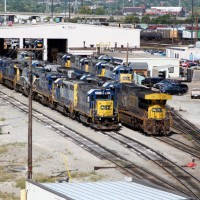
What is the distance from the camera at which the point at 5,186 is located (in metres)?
33.8

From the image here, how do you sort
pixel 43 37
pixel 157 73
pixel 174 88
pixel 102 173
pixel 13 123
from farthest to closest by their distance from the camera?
pixel 43 37, pixel 157 73, pixel 174 88, pixel 13 123, pixel 102 173

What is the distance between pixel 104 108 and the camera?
48844 millimetres

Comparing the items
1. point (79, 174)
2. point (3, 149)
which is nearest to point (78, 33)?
point (3, 149)

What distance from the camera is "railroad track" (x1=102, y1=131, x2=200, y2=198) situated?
1361 inches

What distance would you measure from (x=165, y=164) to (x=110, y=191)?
59.4 ft

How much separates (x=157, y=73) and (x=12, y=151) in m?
47.2

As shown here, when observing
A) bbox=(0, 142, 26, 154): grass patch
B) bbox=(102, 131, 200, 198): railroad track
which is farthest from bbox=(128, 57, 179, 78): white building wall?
bbox=(0, 142, 26, 154): grass patch

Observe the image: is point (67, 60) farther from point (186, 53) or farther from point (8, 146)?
point (8, 146)

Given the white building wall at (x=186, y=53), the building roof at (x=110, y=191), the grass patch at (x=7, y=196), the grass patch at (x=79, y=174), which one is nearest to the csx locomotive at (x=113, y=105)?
the grass patch at (x=79, y=174)

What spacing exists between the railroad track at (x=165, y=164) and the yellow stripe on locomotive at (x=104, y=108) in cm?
135

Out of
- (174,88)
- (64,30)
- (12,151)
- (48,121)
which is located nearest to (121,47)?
(64,30)

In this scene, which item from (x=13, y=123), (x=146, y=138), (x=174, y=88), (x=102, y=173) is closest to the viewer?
(x=102, y=173)

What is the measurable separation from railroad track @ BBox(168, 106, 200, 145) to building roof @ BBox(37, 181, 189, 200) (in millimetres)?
25536

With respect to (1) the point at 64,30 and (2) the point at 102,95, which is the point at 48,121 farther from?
(1) the point at 64,30
